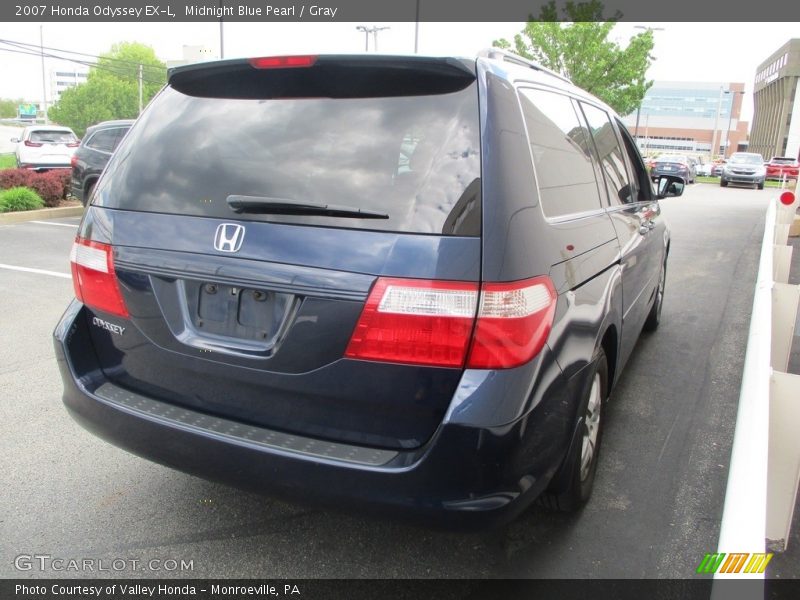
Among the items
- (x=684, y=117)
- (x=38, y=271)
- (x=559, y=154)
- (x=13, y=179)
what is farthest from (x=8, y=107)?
(x=559, y=154)

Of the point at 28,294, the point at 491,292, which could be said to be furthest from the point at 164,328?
the point at 28,294

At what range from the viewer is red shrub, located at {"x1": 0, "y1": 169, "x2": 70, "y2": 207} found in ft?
41.7

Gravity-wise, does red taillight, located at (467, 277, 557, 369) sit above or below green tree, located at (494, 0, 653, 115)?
below

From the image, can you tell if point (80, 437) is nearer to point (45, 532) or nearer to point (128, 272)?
point (45, 532)

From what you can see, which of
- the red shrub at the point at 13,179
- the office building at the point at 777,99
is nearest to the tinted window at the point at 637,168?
the red shrub at the point at 13,179

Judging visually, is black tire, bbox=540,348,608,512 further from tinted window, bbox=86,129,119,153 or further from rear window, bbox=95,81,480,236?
tinted window, bbox=86,129,119,153

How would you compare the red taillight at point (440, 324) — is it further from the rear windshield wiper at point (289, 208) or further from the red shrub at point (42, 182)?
the red shrub at point (42, 182)

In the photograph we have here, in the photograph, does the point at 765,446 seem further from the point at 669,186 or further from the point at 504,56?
the point at 669,186

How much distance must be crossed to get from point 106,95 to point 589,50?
79.8m

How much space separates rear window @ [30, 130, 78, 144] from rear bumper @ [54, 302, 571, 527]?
2033cm

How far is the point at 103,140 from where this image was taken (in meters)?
12.6

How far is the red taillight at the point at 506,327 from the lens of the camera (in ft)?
6.40
